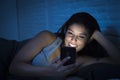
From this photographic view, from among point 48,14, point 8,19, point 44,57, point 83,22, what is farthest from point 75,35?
point 8,19

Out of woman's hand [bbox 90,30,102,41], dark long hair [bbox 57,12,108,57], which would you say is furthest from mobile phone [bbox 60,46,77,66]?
woman's hand [bbox 90,30,102,41]

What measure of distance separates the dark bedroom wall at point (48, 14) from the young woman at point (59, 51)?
238 millimetres

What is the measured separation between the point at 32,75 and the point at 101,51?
0.60m

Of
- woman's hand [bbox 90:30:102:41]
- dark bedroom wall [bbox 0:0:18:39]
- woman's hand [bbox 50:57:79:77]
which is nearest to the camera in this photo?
woman's hand [bbox 50:57:79:77]

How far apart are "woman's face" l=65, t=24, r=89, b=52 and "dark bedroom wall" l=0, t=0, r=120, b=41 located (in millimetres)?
417

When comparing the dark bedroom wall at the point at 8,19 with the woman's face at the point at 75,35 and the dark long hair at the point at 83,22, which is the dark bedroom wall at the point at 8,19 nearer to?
the dark long hair at the point at 83,22

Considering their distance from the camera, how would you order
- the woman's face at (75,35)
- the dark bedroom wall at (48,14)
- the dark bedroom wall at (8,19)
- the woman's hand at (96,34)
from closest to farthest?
1. the woman's face at (75,35)
2. the woman's hand at (96,34)
3. the dark bedroom wall at (48,14)
4. the dark bedroom wall at (8,19)

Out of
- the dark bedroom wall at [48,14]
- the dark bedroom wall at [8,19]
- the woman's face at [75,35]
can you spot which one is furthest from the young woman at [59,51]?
the dark bedroom wall at [8,19]

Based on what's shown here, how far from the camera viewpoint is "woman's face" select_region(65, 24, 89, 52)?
1471 millimetres

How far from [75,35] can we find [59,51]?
0.15m

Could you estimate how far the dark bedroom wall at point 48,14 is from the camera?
1836 mm

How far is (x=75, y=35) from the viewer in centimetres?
148

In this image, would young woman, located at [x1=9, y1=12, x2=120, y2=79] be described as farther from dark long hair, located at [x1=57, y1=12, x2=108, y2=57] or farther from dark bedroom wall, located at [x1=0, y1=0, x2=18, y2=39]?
dark bedroom wall, located at [x1=0, y1=0, x2=18, y2=39]

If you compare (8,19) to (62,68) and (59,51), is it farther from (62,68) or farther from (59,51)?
(62,68)
